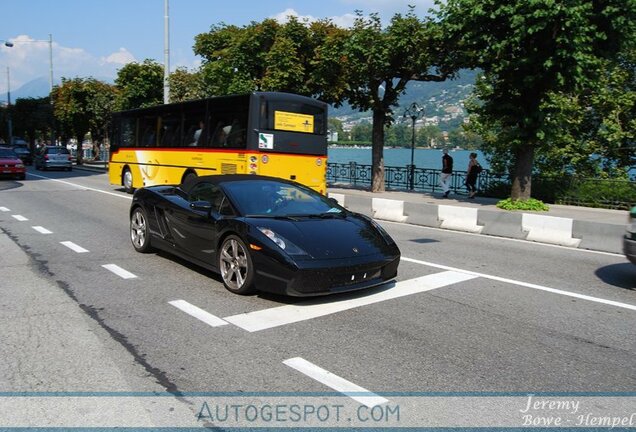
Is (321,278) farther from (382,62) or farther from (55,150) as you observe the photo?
(55,150)

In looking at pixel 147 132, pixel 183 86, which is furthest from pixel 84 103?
pixel 147 132

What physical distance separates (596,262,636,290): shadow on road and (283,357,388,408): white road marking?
4.84m

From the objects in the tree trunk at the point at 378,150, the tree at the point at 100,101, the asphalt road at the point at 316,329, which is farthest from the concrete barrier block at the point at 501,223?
the tree at the point at 100,101

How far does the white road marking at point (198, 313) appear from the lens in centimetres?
527

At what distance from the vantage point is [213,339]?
4812 millimetres

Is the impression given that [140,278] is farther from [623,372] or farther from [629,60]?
[629,60]

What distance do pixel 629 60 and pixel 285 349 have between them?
22.4 m

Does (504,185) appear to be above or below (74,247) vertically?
above

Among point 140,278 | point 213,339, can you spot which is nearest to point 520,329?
point 213,339

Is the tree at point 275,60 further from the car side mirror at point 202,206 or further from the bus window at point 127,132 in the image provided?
the car side mirror at point 202,206

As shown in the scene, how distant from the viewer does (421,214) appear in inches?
538

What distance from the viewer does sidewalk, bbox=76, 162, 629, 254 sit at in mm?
10266

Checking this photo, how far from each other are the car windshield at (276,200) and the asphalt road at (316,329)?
1034mm

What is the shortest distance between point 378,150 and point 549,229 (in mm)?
12202
